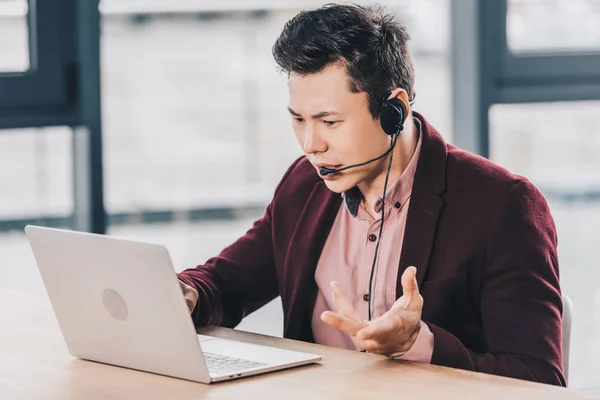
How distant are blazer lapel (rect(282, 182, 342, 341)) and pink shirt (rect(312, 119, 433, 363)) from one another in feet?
0.05

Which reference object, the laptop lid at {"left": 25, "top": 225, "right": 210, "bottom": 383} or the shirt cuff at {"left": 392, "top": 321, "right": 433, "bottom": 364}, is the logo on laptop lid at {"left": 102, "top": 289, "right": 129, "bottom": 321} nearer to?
the laptop lid at {"left": 25, "top": 225, "right": 210, "bottom": 383}

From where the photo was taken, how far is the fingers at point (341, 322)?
150 centimetres

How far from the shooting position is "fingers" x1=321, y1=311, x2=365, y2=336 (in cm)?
150

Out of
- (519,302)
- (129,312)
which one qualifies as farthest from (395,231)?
(129,312)

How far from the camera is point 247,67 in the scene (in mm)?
3184

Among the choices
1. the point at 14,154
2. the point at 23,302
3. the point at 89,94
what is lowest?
the point at 23,302

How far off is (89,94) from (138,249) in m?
1.64

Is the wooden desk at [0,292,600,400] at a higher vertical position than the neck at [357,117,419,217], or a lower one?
lower

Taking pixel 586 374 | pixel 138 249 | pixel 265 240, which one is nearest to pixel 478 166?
pixel 265 240

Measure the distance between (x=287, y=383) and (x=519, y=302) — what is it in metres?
0.46

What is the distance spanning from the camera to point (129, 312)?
1.51 m

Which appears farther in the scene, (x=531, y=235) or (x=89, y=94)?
(x=89, y=94)

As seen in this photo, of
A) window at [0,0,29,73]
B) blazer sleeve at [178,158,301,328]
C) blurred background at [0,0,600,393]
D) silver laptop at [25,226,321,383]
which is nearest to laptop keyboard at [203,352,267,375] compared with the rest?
silver laptop at [25,226,321,383]

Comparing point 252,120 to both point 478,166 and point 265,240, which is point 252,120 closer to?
point 265,240
